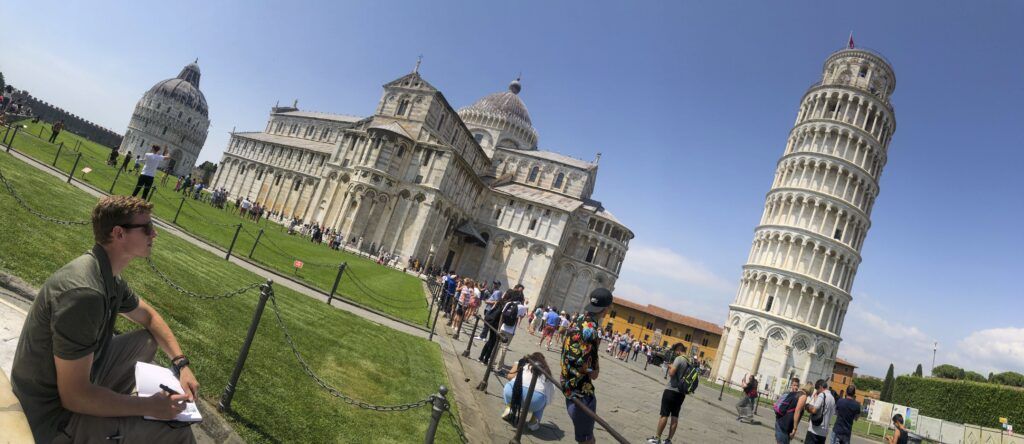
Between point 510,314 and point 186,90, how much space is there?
369 feet

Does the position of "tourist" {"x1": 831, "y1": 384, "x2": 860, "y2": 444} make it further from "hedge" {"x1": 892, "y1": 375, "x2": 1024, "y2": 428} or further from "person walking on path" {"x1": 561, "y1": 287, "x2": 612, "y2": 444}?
"hedge" {"x1": 892, "y1": 375, "x2": 1024, "y2": 428}

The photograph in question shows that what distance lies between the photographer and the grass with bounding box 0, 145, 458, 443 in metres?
5.67

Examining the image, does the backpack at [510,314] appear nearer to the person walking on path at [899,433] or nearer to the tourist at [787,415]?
the tourist at [787,415]

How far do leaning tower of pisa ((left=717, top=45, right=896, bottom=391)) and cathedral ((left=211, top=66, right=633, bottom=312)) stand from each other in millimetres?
15307

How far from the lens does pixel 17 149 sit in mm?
19734

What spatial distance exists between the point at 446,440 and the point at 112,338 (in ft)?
14.0

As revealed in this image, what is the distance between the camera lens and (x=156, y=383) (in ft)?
10.9

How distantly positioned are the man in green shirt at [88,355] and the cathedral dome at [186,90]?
115287 mm

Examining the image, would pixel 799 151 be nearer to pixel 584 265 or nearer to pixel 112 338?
pixel 584 265

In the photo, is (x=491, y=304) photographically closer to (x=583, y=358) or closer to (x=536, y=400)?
(x=536, y=400)

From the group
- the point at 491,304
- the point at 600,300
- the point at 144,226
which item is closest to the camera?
the point at 144,226

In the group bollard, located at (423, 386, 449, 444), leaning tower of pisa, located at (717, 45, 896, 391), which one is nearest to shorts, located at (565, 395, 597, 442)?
bollard, located at (423, 386, 449, 444)

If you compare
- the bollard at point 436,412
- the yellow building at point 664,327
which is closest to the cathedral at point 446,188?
the yellow building at point 664,327

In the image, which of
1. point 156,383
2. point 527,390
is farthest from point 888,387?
point 156,383
